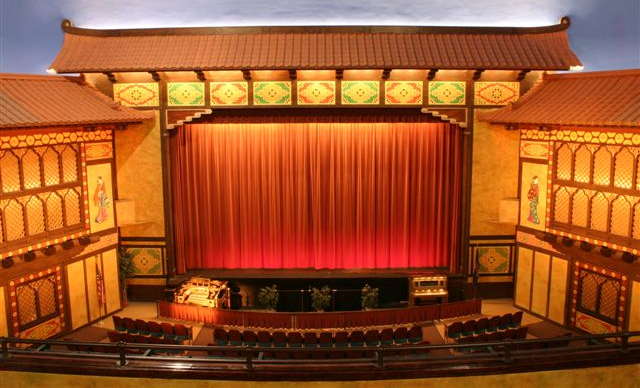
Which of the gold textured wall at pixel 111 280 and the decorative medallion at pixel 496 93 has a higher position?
the decorative medallion at pixel 496 93

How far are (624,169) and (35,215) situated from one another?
1091 centimetres

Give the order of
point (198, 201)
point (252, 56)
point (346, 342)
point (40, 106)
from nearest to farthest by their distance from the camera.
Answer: point (346, 342)
point (40, 106)
point (252, 56)
point (198, 201)

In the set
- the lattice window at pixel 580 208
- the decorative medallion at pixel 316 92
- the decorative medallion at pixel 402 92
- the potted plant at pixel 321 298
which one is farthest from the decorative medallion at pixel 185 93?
the lattice window at pixel 580 208

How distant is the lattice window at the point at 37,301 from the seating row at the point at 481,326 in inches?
307

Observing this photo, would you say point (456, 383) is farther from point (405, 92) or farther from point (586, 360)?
point (405, 92)

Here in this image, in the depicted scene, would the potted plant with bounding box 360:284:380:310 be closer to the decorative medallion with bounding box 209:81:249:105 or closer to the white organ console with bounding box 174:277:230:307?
the white organ console with bounding box 174:277:230:307

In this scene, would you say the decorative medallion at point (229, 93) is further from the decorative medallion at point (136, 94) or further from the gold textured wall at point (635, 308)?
the gold textured wall at point (635, 308)

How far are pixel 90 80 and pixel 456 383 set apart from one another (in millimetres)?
9658

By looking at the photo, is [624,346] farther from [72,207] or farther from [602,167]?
[72,207]

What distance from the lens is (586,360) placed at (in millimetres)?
6812

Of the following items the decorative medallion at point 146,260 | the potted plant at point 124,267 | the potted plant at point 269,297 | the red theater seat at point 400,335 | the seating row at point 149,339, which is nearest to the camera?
the red theater seat at point 400,335

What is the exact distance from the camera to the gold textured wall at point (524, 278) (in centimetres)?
1195

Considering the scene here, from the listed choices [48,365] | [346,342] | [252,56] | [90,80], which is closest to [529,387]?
[346,342]

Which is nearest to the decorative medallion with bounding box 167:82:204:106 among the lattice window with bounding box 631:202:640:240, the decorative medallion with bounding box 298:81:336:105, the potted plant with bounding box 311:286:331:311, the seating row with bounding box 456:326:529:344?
the decorative medallion with bounding box 298:81:336:105
